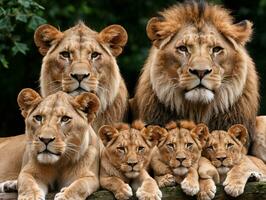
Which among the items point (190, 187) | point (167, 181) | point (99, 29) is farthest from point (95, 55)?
point (99, 29)

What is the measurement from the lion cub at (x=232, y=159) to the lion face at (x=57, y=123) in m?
0.92

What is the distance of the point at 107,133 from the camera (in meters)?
8.00

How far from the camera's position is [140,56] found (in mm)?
13859

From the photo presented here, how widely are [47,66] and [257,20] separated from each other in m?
6.65

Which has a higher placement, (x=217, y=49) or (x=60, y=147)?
(x=217, y=49)

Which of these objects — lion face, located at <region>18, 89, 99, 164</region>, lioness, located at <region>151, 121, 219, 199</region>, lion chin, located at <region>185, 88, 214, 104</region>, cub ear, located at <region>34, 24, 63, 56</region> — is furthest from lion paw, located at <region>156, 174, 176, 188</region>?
cub ear, located at <region>34, 24, 63, 56</region>

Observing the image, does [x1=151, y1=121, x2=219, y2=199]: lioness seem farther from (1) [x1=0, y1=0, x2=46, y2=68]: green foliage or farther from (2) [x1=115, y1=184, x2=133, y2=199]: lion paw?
(1) [x1=0, y1=0, x2=46, y2=68]: green foliage

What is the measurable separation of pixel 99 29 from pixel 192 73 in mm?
5652

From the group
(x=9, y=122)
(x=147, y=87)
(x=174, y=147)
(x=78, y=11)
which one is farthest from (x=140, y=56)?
(x=174, y=147)

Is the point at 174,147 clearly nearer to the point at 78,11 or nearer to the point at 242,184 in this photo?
the point at 242,184

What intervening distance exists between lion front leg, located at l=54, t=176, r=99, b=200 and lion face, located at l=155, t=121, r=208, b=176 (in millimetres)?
558

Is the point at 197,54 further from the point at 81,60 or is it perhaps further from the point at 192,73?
the point at 81,60

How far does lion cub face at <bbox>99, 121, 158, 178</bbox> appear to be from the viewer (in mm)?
7715

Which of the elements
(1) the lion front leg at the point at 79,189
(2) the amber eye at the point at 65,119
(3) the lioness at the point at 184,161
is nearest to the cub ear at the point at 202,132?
(3) the lioness at the point at 184,161
